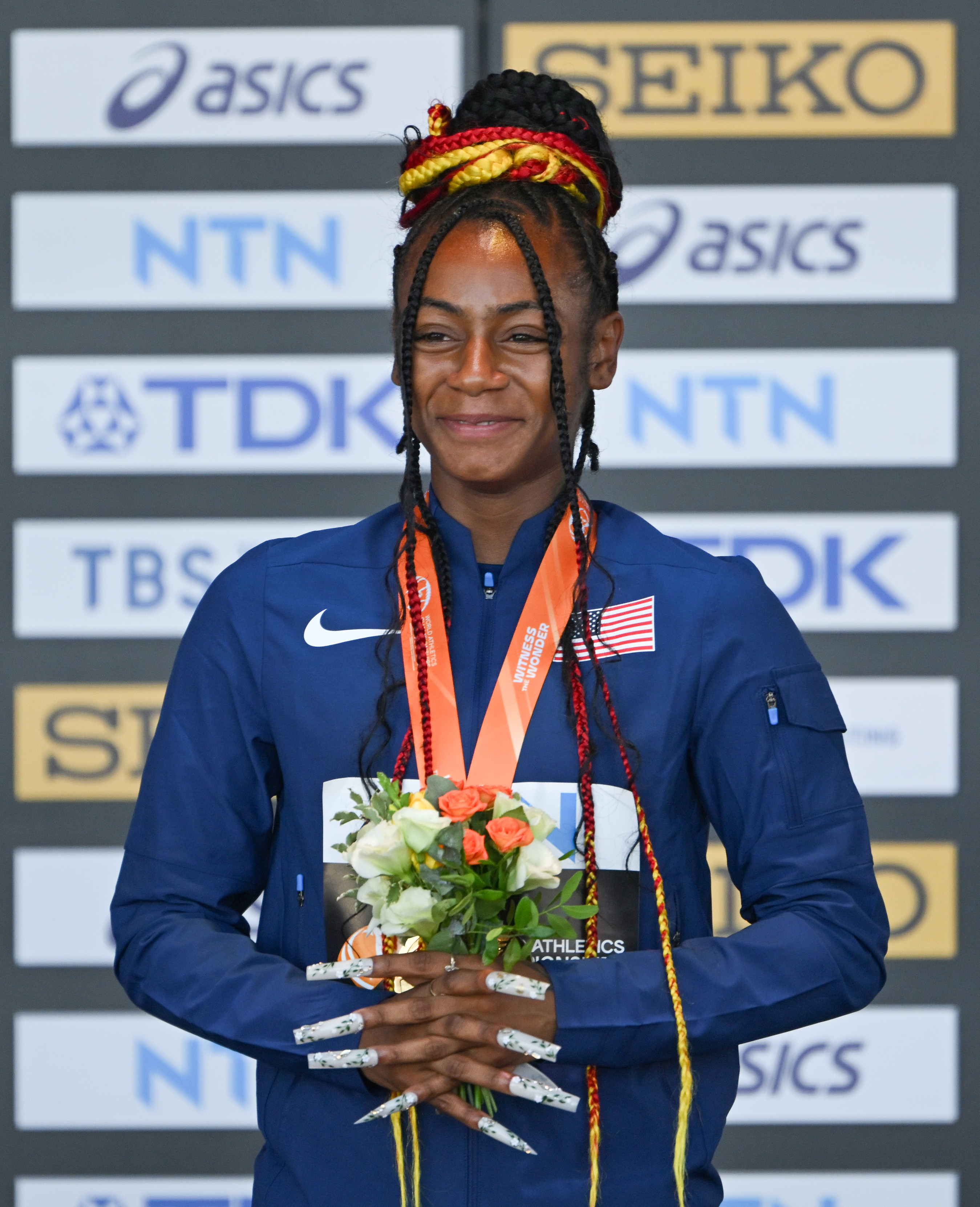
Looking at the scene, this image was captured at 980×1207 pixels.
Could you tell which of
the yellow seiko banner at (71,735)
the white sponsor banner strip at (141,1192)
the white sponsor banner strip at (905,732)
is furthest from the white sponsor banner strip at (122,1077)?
the white sponsor banner strip at (905,732)

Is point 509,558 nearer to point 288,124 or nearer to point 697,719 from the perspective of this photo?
point 697,719

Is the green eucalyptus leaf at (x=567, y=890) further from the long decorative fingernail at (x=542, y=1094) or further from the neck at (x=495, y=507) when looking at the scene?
the neck at (x=495, y=507)

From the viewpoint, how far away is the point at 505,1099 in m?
1.31

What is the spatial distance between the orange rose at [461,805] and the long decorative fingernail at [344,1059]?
0.23 meters

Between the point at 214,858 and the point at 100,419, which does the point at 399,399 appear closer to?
the point at 100,419

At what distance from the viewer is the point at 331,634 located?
53.9 inches

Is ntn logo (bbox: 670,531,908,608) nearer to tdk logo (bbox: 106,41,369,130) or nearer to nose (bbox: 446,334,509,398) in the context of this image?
tdk logo (bbox: 106,41,369,130)

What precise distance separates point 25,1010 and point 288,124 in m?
2.04

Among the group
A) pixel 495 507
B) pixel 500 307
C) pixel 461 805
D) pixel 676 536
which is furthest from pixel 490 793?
pixel 676 536

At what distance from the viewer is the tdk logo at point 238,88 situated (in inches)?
112

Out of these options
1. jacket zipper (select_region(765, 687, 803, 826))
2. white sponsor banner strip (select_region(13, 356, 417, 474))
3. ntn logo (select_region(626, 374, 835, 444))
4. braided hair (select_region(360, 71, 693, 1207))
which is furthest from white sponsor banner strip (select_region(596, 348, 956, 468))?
jacket zipper (select_region(765, 687, 803, 826))

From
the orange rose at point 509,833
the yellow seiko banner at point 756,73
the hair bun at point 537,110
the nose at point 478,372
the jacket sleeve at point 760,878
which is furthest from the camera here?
the yellow seiko banner at point 756,73

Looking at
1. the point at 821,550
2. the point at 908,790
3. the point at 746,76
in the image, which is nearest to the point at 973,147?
the point at 746,76

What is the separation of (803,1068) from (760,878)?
1780mm
